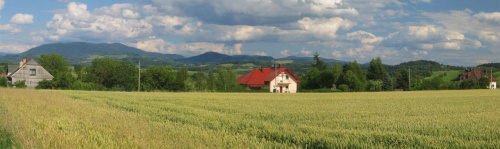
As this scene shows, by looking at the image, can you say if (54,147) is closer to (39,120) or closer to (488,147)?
(39,120)

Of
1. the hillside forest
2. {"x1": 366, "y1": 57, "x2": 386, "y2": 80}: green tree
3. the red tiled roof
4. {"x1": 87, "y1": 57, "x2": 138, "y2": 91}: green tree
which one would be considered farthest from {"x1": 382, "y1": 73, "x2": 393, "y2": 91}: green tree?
{"x1": 87, "y1": 57, "x2": 138, "y2": 91}: green tree

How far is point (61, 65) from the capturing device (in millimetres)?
115500

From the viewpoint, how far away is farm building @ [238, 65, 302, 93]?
300 ft

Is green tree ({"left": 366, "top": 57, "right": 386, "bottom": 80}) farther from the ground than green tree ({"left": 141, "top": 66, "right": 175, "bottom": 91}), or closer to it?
farther from the ground

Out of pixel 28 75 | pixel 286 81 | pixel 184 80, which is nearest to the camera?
pixel 184 80

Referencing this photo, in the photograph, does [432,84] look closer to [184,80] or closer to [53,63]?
[184,80]

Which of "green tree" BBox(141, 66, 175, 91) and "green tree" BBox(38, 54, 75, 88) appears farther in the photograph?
"green tree" BBox(38, 54, 75, 88)

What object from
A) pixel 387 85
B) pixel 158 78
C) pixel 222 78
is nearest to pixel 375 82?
pixel 387 85

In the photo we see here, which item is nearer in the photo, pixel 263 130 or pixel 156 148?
pixel 156 148

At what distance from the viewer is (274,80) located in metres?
91.2

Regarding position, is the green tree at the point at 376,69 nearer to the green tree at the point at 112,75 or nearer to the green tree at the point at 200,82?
the green tree at the point at 200,82

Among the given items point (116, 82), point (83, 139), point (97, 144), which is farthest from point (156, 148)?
point (116, 82)

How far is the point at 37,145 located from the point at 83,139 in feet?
3.01

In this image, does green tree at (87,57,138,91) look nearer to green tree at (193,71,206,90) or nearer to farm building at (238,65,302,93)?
green tree at (193,71,206,90)
